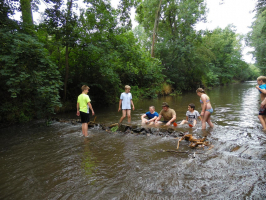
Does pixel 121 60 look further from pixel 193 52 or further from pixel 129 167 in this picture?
pixel 193 52

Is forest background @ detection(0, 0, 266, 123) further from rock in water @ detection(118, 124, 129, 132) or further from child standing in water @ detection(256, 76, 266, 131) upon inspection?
child standing in water @ detection(256, 76, 266, 131)

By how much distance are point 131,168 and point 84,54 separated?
35.0 feet

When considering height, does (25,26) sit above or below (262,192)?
above

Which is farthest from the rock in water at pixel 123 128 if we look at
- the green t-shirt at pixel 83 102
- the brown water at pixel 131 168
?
the green t-shirt at pixel 83 102

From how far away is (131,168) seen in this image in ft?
13.5

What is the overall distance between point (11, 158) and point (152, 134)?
441 centimetres

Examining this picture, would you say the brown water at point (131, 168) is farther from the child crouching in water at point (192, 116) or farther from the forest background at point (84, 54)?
the forest background at point (84, 54)

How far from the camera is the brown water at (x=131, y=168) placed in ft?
10.4

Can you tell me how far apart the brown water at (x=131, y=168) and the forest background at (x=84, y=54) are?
295 centimetres

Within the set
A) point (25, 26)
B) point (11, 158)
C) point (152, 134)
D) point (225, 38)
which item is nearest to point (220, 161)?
point (152, 134)

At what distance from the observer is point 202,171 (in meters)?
3.83

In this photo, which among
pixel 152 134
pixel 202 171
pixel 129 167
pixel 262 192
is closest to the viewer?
pixel 262 192

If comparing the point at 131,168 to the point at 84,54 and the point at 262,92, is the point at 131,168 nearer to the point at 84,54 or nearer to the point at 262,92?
the point at 262,92

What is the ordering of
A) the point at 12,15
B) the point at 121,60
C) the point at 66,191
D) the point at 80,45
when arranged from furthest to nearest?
the point at 121,60 → the point at 80,45 → the point at 12,15 → the point at 66,191
